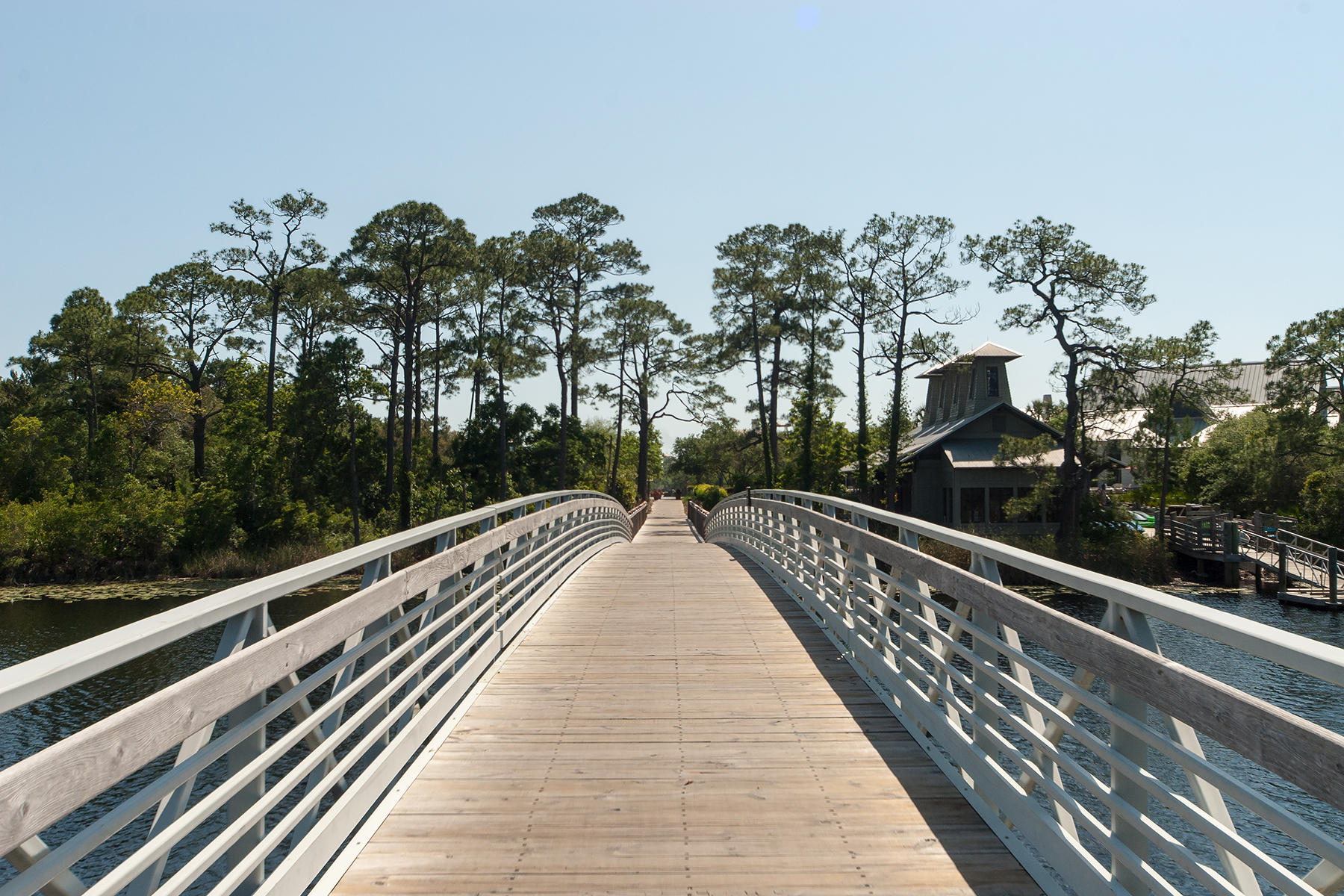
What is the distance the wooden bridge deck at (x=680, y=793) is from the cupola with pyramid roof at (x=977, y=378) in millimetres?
→ 34972

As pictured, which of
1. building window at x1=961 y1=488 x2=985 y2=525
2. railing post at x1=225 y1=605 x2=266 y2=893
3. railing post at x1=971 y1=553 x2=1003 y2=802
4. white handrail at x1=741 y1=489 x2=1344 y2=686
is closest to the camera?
white handrail at x1=741 y1=489 x2=1344 y2=686

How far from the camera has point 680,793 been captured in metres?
4.36

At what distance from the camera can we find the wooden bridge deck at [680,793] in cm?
349

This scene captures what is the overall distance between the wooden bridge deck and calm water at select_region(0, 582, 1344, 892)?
6.29 metres

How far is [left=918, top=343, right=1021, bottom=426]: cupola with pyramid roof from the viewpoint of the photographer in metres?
40.8

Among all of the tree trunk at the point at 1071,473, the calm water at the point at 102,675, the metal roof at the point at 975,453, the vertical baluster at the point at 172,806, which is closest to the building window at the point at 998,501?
the metal roof at the point at 975,453

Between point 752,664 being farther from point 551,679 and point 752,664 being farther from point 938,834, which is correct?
point 938,834

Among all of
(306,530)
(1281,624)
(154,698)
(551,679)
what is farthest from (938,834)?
(306,530)

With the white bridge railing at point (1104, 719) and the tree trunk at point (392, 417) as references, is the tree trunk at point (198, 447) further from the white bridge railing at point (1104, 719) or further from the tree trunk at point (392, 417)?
the white bridge railing at point (1104, 719)

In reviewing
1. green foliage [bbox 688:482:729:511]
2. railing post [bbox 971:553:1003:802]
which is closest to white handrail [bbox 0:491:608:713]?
railing post [bbox 971:553:1003:802]

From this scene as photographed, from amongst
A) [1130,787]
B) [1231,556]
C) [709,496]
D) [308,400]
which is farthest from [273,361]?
[1130,787]

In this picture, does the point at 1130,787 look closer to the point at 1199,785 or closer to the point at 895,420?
the point at 1199,785

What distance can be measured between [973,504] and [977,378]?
7.20 meters

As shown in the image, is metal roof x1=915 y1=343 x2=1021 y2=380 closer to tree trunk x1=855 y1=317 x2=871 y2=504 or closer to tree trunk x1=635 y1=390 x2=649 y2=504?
tree trunk x1=855 y1=317 x2=871 y2=504
